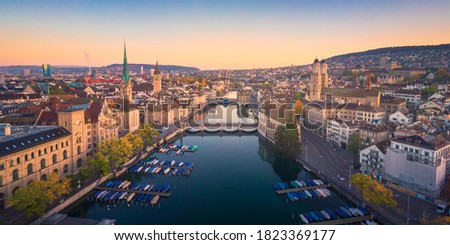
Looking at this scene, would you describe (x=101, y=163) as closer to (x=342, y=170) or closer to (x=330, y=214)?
(x=330, y=214)

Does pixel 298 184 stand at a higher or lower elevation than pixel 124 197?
higher

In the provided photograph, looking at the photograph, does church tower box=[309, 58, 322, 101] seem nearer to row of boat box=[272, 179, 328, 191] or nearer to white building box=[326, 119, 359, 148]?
white building box=[326, 119, 359, 148]

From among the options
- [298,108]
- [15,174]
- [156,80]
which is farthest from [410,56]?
[15,174]

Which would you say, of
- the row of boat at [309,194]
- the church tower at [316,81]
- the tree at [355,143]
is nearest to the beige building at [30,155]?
the row of boat at [309,194]

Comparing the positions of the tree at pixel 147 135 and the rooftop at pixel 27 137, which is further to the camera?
the tree at pixel 147 135

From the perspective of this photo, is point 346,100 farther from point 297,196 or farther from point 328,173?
point 297,196

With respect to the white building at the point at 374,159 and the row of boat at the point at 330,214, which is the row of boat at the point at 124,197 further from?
the white building at the point at 374,159

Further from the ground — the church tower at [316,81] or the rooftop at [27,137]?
the church tower at [316,81]

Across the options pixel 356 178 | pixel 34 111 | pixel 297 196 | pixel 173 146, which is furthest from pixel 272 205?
pixel 34 111
